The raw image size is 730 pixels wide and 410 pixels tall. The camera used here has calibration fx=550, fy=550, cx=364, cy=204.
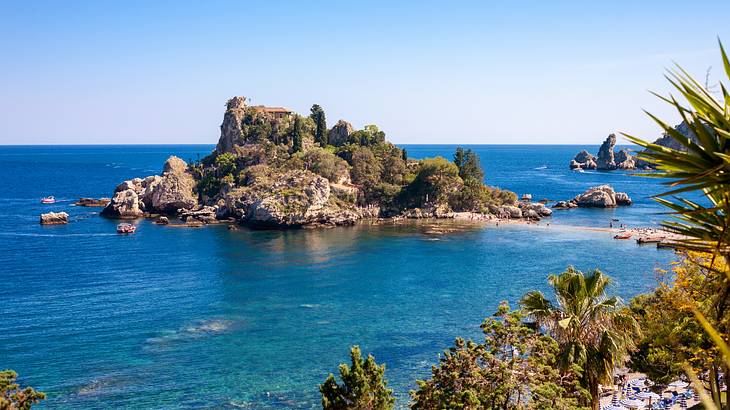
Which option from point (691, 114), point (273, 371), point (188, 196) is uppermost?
point (691, 114)

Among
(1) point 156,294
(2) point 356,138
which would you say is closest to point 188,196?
(2) point 356,138

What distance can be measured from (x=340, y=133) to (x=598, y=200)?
69211mm

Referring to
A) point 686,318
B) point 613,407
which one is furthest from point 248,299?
point 686,318

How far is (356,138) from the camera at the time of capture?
149 m

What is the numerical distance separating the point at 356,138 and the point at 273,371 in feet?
361

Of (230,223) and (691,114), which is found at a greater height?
(691,114)

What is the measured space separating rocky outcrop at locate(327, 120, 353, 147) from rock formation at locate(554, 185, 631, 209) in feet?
192

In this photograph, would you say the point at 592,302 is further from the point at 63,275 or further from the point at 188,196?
the point at 188,196


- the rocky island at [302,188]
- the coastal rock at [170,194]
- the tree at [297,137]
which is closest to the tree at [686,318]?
the rocky island at [302,188]

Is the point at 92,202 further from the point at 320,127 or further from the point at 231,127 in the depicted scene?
the point at 320,127

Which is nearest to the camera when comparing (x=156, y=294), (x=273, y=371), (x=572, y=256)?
(x=273, y=371)

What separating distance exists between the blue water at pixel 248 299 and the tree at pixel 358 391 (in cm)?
1220

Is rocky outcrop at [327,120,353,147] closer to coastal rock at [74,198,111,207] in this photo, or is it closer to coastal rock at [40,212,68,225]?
coastal rock at [74,198,111,207]

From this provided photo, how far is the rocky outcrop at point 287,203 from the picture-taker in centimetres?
10800
